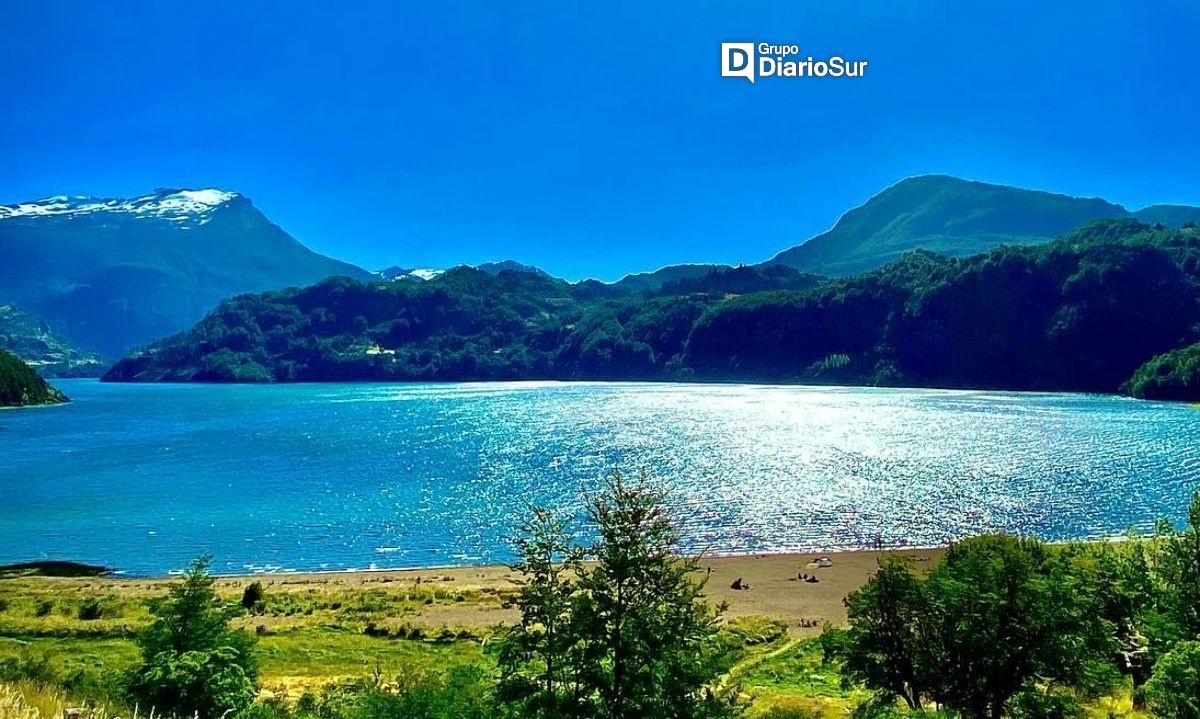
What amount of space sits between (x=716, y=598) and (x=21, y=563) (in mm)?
60720

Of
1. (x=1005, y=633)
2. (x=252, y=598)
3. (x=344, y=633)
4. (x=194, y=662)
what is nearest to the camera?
(x=194, y=662)

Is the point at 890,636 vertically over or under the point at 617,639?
under

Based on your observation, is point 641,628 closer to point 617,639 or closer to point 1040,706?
point 617,639

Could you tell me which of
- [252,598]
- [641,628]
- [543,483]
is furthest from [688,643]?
[543,483]

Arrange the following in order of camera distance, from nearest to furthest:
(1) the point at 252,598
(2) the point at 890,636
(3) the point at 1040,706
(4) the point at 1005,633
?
(3) the point at 1040,706, (4) the point at 1005,633, (2) the point at 890,636, (1) the point at 252,598

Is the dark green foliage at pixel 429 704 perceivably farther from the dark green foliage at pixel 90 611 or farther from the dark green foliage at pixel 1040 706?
the dark green foliage at pixel 90 611

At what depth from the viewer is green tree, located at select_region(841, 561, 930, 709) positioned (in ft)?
86.1

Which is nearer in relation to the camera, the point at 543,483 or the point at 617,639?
the point at 617,639

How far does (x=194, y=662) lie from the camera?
762 inches

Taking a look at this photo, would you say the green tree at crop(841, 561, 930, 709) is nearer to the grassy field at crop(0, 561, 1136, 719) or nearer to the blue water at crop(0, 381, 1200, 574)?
the grassy field at crop(0, 561, 1136, 719)

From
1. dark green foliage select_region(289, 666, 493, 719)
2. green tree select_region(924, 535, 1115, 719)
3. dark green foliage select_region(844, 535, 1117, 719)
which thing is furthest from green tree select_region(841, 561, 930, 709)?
dark green foliage select_region(289, 666, 493, 719)

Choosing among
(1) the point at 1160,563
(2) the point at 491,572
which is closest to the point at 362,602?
(2) the point at 491,572

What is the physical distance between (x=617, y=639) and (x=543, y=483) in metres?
81.3

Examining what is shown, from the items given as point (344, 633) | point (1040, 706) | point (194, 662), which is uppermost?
point (194, 662)
